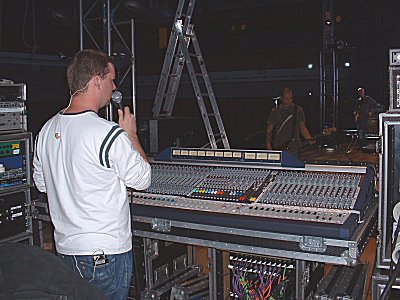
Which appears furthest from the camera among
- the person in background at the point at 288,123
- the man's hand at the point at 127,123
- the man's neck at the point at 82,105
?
the person in background at the point at 288,123

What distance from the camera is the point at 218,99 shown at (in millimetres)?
11297

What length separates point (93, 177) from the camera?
1.82 meters

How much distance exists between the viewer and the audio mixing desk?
1.89 meters

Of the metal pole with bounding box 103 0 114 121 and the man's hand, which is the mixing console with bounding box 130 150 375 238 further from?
the metal pole with bounding box 103 0 114 121

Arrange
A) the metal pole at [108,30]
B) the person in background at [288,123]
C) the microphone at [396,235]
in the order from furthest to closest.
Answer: the person in background at [288,123], the metal pole at [108,30], the microphone at [396,235]

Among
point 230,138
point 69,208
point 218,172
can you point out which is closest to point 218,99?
point 230,138

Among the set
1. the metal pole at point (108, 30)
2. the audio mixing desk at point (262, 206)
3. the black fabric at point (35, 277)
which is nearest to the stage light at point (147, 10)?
the metal pole at point (108, 30)

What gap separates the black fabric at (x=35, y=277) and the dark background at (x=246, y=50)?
6.92 m

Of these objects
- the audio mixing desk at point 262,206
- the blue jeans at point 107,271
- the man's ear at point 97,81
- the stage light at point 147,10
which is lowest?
the blue jeans at point 107,271

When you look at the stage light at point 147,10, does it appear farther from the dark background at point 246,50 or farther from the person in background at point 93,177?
the person in background at point 93,177

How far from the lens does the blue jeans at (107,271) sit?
1852 millimetres

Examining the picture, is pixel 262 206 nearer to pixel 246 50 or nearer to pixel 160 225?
pixel 160 225

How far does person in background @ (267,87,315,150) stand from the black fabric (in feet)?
15.6

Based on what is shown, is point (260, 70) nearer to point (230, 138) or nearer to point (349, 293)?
point (230, 138)
